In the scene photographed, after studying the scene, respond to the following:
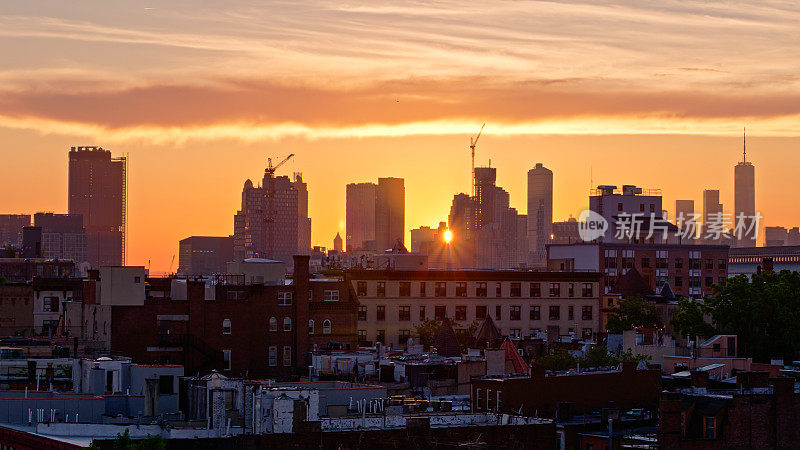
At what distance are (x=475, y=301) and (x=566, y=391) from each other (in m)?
101

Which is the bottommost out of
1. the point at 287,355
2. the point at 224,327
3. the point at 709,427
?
the point at 709,427

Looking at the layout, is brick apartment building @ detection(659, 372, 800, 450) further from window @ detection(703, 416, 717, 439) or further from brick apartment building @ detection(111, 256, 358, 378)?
brick apartment building @ detection(111, 256, 358, 378)

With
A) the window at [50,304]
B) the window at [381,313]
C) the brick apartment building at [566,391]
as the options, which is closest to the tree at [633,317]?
the window at [381,313]

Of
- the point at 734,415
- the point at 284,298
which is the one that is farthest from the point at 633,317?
the point at 734,415

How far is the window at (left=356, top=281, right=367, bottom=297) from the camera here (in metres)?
182

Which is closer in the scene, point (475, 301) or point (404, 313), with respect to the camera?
point (404, 313)

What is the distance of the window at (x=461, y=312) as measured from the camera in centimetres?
18882

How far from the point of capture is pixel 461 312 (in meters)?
189

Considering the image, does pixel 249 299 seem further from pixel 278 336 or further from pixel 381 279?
pixel 381 279

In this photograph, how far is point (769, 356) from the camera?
420 feet

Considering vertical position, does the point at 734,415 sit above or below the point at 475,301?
below

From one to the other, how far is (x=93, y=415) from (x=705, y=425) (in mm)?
29841

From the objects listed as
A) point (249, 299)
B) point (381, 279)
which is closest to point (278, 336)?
point (249, 299)

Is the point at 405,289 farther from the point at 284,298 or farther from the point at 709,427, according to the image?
the point at 709,427
